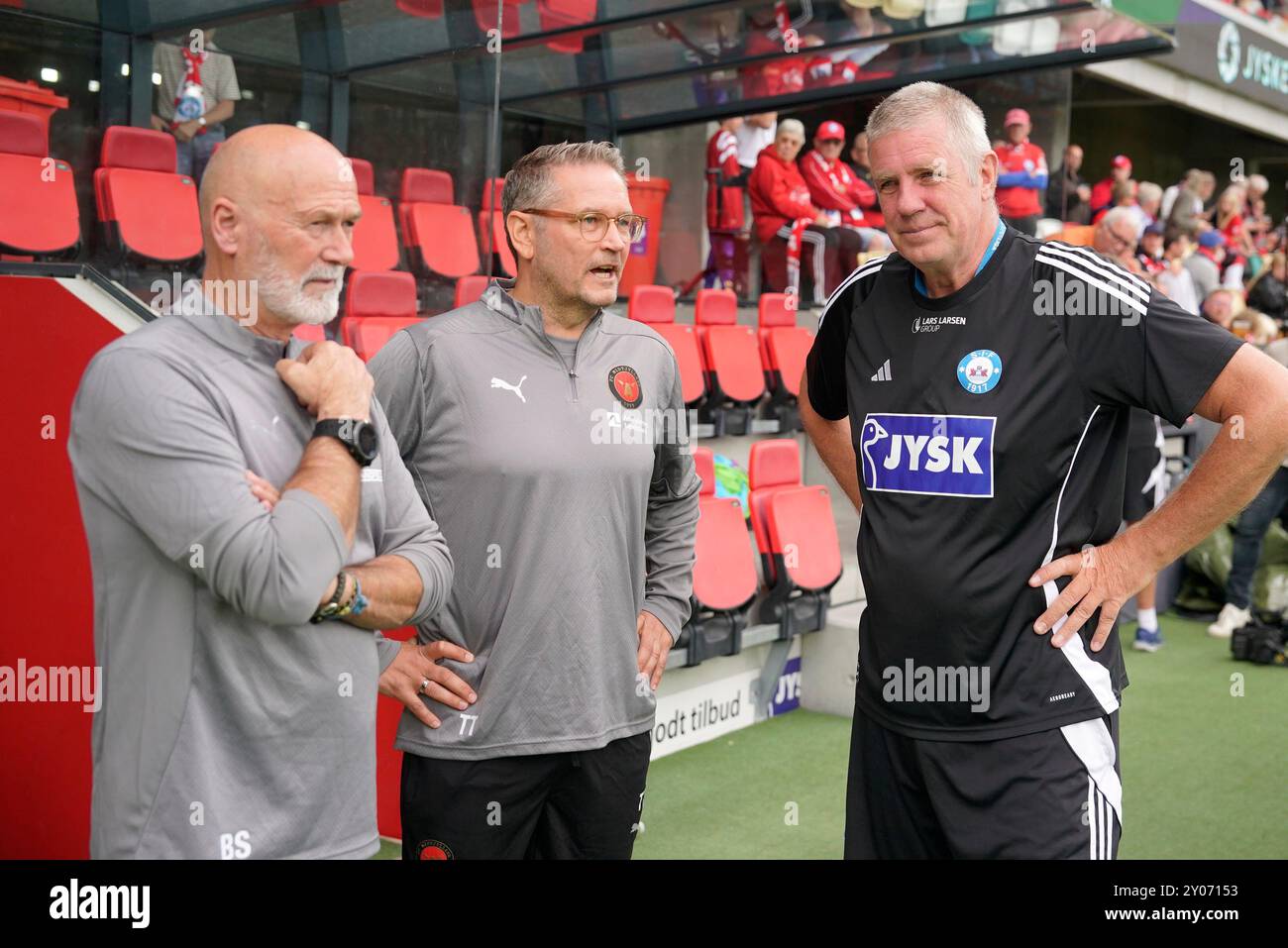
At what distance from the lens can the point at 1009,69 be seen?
9.33 metres

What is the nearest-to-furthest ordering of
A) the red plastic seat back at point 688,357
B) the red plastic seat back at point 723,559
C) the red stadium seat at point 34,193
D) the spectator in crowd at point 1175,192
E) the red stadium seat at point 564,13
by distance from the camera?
the red plastic seat back at point 723,559 < the red stadium seat at point 34,193 < the red plastic seat back at point 688,357 < the red stadium seat at point 564,13 < the spectator in crowd at point 1175,192

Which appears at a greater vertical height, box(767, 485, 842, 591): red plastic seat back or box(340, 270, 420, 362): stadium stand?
box(340, 270, 420, 362): stadium stand

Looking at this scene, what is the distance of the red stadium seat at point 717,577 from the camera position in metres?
5.02

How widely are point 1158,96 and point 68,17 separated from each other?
582 inches

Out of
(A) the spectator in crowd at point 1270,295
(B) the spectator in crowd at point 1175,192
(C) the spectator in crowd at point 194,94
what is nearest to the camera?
(C) the spectator in crowd at point 194,94

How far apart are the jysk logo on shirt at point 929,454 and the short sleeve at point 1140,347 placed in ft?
0.65

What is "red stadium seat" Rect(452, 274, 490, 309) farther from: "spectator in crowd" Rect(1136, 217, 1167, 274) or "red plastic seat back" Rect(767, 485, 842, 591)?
"spectator in crowd" Rect(1136, 217, 1167, 274)

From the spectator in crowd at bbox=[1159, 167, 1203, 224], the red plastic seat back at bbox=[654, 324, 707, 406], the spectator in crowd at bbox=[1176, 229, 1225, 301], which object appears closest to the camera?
the red plastic seat back at bbox=[654, 324, 707, 406]

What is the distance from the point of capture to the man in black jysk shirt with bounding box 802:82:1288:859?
2139 millimetres

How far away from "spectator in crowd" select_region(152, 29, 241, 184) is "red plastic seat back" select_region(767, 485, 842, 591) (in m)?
3.04

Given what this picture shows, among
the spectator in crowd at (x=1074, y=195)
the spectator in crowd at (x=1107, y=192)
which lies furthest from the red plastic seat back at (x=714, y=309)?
the spectator in crowd at (x=1107, y=192)

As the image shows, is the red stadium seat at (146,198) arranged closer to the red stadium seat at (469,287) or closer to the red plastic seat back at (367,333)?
the red plastic seat back at (367,333)

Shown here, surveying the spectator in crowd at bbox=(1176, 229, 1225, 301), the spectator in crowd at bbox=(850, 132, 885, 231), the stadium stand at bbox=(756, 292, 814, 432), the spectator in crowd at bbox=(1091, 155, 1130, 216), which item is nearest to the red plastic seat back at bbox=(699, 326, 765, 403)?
the stadium stand at bbox=(756, 292, 814, 432)
